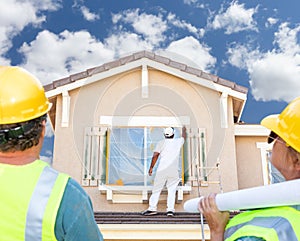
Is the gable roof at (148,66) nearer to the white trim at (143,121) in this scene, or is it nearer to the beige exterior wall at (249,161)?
the beige exterior wall at (249,161)

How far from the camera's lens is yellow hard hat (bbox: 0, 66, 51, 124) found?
5.18 feet

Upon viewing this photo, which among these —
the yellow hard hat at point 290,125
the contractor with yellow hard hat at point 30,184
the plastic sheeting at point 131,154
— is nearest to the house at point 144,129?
the plastic sheeting at point 131,154

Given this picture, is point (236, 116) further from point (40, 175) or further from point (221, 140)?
point (40, 175)

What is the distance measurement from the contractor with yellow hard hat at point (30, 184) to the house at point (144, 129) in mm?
6962

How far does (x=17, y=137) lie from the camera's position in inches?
62.0

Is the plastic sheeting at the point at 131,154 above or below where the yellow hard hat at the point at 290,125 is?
above

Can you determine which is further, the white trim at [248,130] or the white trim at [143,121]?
the white trim at [248,130]

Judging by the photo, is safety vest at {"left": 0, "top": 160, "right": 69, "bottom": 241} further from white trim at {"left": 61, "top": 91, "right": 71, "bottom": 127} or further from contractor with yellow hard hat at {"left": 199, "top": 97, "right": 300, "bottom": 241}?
white trim at {"left": 61, "top": 91, "right": 71, "bottom": 127}

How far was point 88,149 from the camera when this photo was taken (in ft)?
29.5

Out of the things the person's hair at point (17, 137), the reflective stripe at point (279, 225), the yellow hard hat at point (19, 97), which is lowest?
the reflective stripe at point (279, 225)

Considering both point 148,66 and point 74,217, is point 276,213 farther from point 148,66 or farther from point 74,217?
point 148,66

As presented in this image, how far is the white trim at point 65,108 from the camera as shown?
30.4 ft

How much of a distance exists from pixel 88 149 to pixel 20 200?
7.55m

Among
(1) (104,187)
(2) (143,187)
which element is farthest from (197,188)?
(1) (104,187)
